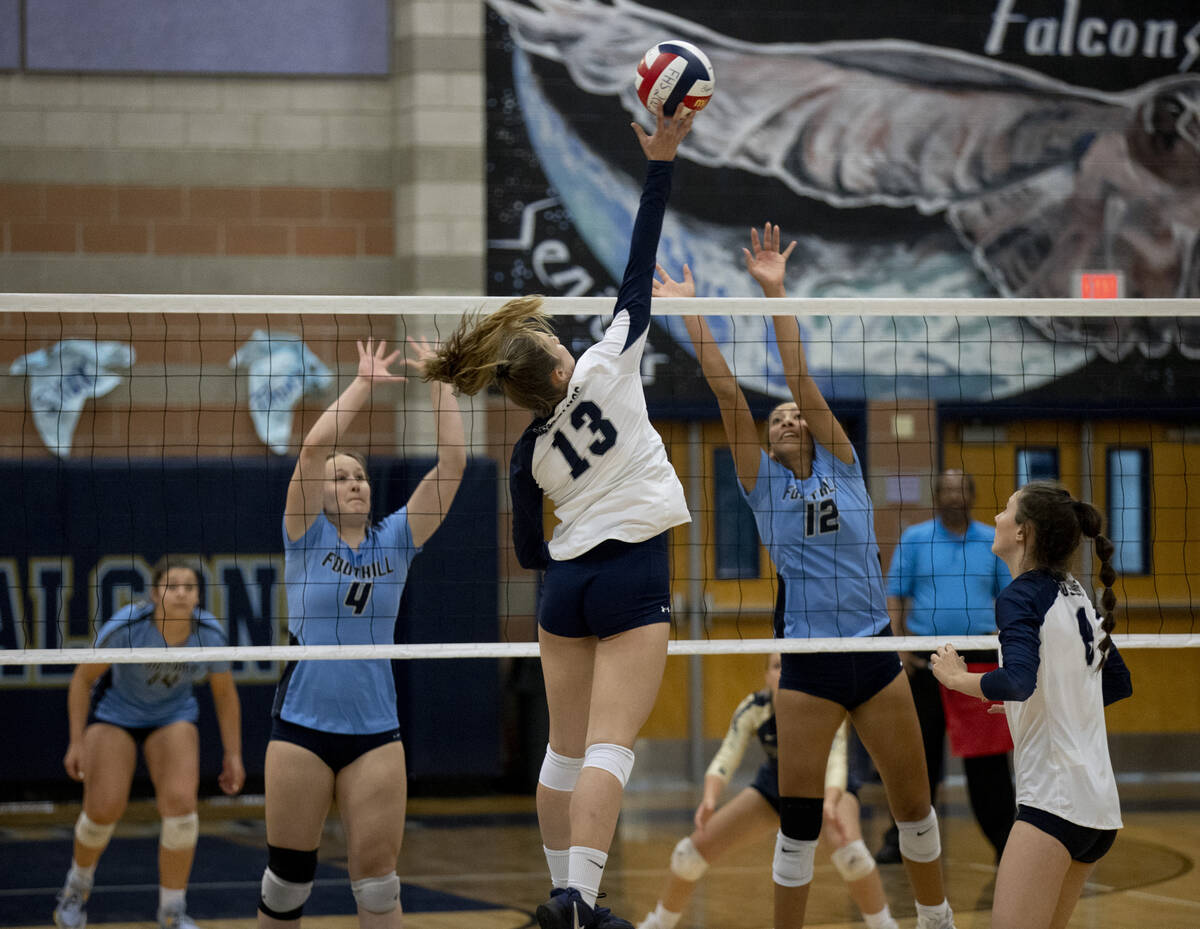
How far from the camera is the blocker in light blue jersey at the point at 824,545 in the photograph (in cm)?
481

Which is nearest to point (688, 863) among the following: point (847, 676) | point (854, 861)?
point (854, 861)

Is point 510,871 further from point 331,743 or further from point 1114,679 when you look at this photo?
point 1114,679

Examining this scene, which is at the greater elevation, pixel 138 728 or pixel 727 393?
pixel 727 393

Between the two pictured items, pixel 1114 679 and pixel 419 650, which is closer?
pixel 1114 679

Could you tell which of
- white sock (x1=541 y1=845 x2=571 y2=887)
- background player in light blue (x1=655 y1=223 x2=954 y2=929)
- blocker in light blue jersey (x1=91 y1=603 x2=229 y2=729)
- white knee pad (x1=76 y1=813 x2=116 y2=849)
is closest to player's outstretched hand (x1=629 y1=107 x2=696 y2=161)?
background player in light blue (x1=655 y1=223 x2=954 y2=929)

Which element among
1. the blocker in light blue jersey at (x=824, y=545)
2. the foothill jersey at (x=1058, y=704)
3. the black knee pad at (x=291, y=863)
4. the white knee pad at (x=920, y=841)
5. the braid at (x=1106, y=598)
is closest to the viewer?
the foothill jersey at (x=1058, y=704)

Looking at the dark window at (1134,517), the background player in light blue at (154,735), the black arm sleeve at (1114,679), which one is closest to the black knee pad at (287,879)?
the background player in light blue at (154,735)

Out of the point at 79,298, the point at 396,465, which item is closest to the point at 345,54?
the point at 396,465

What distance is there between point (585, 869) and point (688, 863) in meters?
2.10

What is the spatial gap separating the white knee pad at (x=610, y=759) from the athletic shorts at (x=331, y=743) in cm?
100

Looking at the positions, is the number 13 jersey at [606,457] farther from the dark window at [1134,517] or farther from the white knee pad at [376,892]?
the dark window at [1134,517]

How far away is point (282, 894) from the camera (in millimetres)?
4312

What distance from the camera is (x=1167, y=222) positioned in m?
10.2

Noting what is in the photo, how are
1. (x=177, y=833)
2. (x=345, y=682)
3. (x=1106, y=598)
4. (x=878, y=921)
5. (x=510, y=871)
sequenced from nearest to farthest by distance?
1. (x=1106, y=598)
2. (x=345, y=682)
3. (x=878, y=921)
4. (x=177, y=833)
5. (x=510, y=871)
